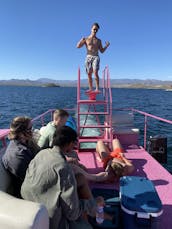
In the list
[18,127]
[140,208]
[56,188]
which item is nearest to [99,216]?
[140,208]

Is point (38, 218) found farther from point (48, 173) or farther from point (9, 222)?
point (48, 173)

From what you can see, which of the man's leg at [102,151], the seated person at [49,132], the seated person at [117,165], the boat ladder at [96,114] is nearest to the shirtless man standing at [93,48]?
the boat ladder at [96,114]

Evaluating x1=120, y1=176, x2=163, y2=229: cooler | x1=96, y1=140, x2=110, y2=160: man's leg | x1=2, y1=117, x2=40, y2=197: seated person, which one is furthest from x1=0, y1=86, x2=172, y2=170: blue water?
x1=2, y1=117, x2=40, y2=197: seated person

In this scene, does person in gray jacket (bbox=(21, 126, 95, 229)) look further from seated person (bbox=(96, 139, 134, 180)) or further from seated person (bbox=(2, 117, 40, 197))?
seated person (bbox=(96, 139, 134, 180))

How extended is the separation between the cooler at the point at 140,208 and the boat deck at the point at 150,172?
16.1 inches

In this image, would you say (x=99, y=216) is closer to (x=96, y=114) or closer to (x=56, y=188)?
(x=56, y=188)

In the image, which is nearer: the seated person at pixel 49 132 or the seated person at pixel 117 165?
the seated person at pixel 49 132

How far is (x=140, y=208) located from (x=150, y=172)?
6.04 ft

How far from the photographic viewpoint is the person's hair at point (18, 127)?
233cm

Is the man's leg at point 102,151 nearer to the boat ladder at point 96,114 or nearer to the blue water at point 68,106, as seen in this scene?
the boat ladder at point 96,114

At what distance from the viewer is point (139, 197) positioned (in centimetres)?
229

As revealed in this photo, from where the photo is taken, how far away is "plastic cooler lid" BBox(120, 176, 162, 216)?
7.11ft

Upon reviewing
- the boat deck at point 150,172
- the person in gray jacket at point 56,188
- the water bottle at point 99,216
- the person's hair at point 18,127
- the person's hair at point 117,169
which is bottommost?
the boat deck at point 150,172

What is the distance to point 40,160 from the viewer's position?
180 cm
